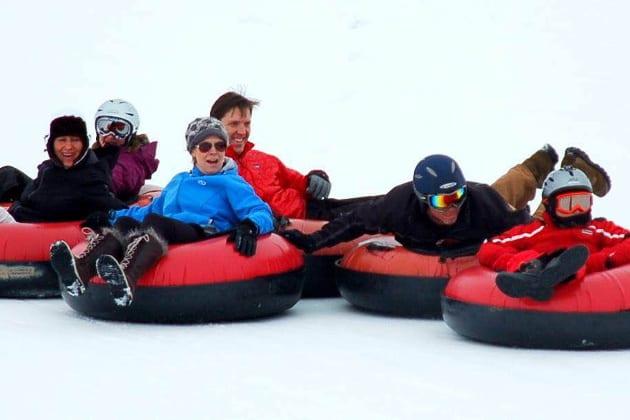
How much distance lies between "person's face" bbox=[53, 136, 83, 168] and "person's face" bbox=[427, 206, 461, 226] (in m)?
2.41

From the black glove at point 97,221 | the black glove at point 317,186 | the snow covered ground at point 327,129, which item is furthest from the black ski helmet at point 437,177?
the black glove at point 97,221

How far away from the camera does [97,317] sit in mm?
6984

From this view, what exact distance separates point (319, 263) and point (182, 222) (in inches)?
46.0

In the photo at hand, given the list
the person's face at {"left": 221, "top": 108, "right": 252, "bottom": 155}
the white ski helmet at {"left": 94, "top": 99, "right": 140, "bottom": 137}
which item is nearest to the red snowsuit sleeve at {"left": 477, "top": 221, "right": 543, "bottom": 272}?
the person's face at {"left": 221, "top": 108, "right": 252, "bottom": 155}

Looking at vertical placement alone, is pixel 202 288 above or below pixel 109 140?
below

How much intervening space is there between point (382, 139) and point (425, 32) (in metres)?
4.78

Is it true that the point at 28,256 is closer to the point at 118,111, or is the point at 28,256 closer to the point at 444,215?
the point at 118,111

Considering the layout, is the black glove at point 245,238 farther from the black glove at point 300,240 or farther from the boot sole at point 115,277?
the boot sole at point 115,277

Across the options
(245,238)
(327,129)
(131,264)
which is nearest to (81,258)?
(131,264)

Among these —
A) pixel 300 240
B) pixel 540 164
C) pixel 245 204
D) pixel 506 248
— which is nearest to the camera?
pixel 506 248

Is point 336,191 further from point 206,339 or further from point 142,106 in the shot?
point 206,339

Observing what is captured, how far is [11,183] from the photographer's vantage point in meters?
8.91

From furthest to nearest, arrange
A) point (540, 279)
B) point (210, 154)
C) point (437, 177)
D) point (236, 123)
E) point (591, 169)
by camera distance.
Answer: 1. point (591, 169)
2. point (236, 123)
3. point (210, 154)
4. point (437, 177)
5. point (540, 279)

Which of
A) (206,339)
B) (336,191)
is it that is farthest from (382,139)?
(206,339)
